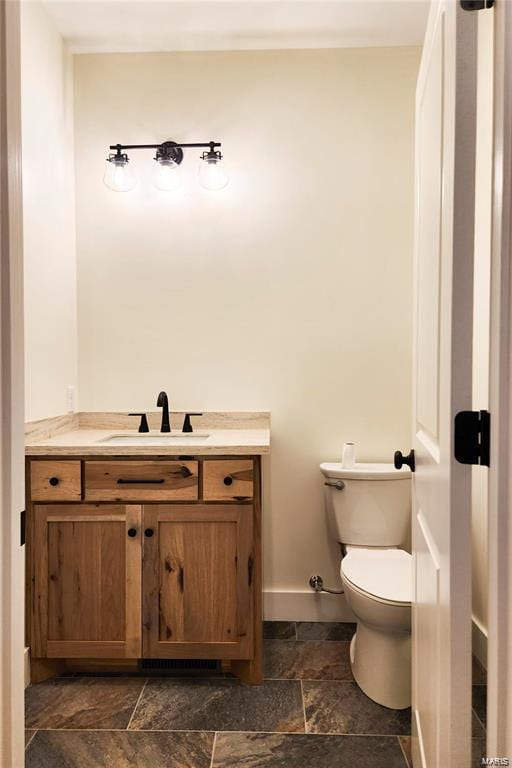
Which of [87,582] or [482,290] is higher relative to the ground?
[482,290]

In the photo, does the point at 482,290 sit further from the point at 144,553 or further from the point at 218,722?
the point at 218,722

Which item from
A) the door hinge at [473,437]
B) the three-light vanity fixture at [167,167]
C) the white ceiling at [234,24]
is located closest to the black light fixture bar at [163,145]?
the three-light vanity fixture at [167,167]

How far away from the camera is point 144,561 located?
203cm

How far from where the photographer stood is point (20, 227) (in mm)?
874

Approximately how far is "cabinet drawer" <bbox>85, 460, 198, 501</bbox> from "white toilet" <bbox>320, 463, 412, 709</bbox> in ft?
2.17

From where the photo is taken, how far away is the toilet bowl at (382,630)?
1780mm

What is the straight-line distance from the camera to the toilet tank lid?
2.31m

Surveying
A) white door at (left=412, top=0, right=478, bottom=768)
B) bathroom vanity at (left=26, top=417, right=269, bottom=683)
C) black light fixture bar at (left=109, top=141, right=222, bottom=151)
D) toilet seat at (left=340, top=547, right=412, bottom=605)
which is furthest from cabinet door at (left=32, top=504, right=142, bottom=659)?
black light fixture bar at (left=109, top=141, right=222, bottom=151)

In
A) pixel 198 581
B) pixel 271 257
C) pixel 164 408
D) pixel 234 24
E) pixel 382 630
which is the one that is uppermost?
pixel 234 24

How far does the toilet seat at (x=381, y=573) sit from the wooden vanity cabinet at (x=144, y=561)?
36cm

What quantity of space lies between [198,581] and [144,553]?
0.75ft

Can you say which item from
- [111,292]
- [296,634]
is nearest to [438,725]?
[296,634]

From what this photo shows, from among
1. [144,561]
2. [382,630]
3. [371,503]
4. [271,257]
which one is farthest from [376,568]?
[271,257]

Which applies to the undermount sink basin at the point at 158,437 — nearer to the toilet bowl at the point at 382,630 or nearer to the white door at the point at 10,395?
the toilet bowl at the point at 382,630
